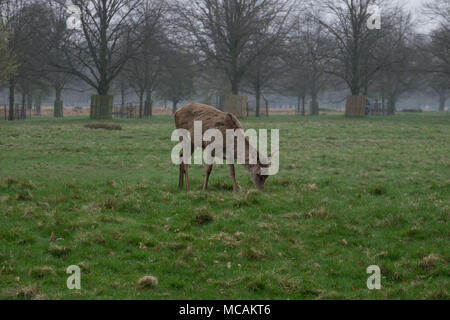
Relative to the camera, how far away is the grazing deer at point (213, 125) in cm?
1067

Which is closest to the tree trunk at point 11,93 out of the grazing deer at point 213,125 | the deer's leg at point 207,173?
the grazing deer at point 213,125

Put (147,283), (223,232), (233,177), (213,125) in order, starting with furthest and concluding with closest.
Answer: (213,125) < (233,177) < (223,232) < (147,283)

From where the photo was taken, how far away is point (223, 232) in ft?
25.5

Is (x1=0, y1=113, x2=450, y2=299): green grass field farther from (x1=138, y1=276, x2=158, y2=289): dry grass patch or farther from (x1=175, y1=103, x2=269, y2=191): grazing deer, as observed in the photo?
(x1=175, y1=103, x2=269, y2=191): grazing deer

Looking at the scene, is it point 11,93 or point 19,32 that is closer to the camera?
point 19,32

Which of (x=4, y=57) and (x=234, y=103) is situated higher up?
(x=4, y=57)

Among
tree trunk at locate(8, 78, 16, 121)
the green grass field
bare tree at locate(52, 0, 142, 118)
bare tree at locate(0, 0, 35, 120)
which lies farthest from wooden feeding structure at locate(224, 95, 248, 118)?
the green grass field

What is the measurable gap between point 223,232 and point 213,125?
3.64m

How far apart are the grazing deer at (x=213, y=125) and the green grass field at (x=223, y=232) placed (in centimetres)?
36

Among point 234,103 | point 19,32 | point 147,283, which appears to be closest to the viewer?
point 147,283

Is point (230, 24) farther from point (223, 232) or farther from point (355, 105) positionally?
point (223, 232)

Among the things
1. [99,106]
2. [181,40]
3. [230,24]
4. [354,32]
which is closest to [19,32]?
[99,106]

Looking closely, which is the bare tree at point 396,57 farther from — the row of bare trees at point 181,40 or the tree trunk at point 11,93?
the tree trunk at point 11,93

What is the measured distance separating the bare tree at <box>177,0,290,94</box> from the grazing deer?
31982mm
